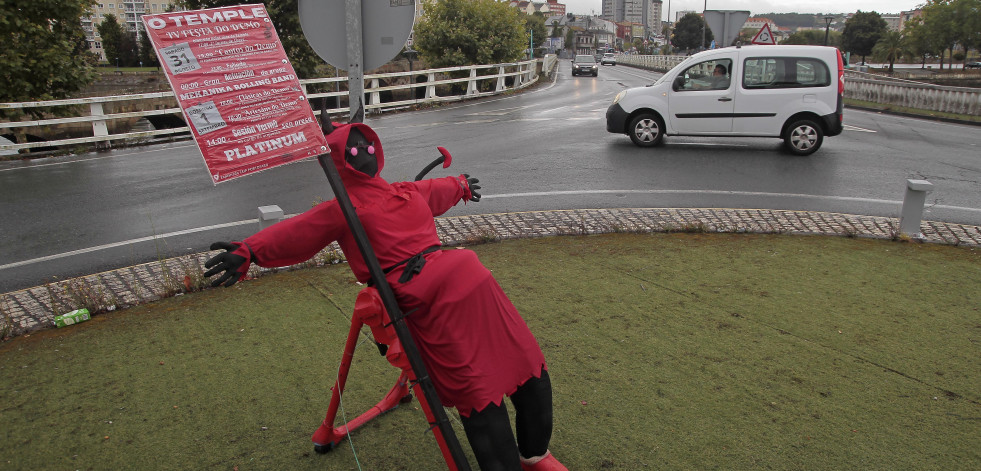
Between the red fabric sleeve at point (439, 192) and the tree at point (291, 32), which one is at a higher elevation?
the tree at point (291, 32)

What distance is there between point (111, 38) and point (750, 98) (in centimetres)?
7514

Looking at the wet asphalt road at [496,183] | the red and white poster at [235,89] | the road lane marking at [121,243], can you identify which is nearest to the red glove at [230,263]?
the red and white poster at [235,89]

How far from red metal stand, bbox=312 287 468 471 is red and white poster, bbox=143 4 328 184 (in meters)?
0.60

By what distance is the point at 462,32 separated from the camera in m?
26.7

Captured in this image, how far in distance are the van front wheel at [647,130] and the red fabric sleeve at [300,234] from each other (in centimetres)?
1035

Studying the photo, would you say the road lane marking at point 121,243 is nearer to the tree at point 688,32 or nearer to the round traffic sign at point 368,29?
the round traffic sign at point 368,29

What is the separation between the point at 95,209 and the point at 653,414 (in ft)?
23.8

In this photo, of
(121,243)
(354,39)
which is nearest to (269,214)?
(354,39)

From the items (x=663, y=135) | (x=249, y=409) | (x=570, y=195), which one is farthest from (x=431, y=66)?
(x=249, y=409)

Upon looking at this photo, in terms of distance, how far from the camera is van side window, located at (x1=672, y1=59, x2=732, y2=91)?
1225 centimetres

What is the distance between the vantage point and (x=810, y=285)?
18.5 ft

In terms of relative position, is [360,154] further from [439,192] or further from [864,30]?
[864,30]

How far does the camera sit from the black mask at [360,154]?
2.79 m

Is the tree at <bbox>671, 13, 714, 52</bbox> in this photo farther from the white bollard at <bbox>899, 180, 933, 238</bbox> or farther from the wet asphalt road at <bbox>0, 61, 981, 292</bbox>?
the white bollard at <bbox>899, 180, 933, 238</bbox>
